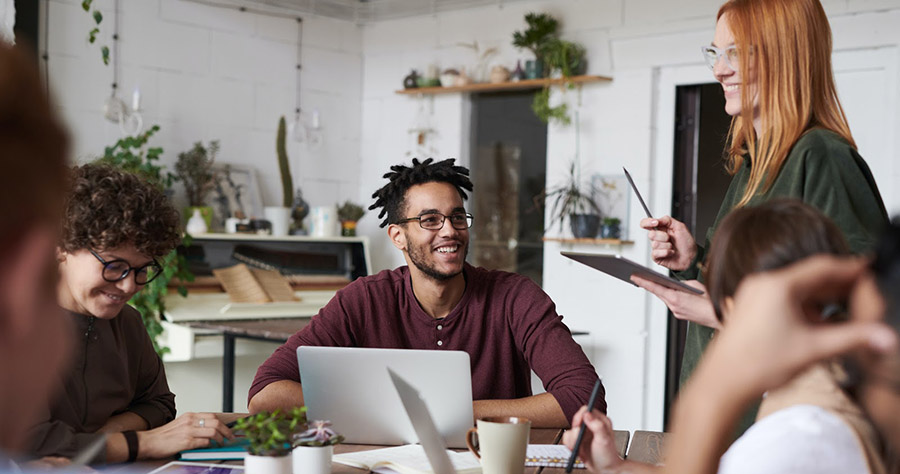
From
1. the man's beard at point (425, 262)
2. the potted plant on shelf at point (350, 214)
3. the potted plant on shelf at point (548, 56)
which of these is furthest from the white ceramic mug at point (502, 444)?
the potted plant on shelf at point (350, 214)

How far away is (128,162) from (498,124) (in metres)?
1.97

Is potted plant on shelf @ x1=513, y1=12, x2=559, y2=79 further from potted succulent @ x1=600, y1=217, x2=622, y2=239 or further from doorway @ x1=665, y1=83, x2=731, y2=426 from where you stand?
potted succulent @ x1=600, y1=217, x2=622, y2=239

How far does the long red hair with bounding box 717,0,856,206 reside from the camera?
1.73 meters

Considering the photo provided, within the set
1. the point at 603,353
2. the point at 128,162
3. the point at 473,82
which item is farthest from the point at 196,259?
the point at 603,353

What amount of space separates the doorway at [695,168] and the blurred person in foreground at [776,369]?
126 inches

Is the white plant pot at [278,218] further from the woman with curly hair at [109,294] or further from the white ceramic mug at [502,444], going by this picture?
the white ceramic mug at [502,444]

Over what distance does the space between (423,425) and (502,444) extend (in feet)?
0.48

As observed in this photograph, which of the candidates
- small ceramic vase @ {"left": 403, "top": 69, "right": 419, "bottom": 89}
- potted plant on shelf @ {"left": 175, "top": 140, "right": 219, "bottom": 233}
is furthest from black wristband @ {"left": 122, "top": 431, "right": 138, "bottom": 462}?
small ceramic vase @ {"left": 403, "top": 69, "right": 419, "bottom": 89}

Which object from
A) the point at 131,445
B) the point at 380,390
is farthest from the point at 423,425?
the point at 131,445

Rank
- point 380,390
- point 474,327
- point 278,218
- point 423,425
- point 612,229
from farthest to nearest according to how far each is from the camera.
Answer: point 278,218 → point 612,229 → point 474,327 → point 380,390 → point 423,425

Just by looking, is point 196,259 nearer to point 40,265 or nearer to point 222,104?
point 222,104

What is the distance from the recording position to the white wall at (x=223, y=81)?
4336 mm

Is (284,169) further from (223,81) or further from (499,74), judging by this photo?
(499,74)

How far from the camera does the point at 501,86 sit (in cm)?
480
